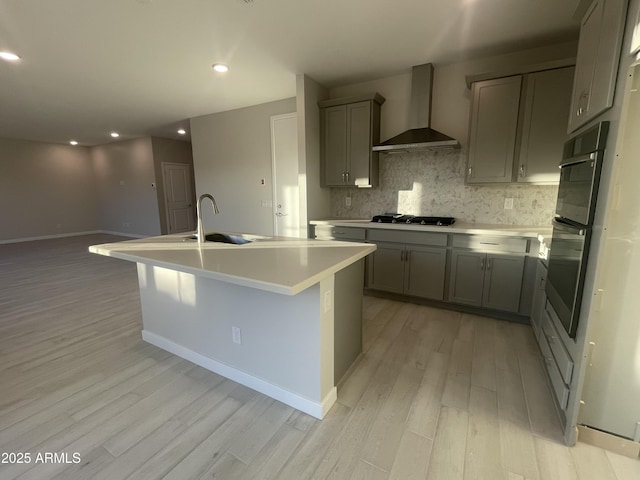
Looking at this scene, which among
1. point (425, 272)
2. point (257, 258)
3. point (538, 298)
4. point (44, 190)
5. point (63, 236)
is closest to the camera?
point (257, 258)

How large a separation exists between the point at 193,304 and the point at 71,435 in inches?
36.4

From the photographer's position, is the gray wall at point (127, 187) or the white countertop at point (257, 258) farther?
the gray wall at point (127, 187)

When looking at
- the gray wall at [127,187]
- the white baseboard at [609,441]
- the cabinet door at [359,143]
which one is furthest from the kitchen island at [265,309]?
the gray wall at [127,187]

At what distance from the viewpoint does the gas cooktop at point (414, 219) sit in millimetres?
3227

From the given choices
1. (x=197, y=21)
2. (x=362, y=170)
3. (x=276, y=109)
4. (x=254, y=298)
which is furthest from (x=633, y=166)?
(x=276, y=109)

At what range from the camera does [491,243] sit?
9.41ft

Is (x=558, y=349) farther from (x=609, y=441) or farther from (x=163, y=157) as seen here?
(x=163, y=157)

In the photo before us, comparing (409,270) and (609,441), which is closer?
(609,441)

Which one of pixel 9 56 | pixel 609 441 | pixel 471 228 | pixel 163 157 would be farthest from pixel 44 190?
pixel 609 441

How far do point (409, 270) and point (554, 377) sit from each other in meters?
1.61

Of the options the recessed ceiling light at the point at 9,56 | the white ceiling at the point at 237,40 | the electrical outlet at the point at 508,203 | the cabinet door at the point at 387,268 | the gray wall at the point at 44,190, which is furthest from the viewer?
the gray wall at the point at 44,190

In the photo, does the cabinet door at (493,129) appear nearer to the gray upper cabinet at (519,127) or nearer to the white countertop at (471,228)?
the gray upper cabinet at (519,127)

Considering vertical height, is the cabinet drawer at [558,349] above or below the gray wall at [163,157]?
below

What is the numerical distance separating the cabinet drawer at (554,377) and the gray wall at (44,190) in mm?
10588
